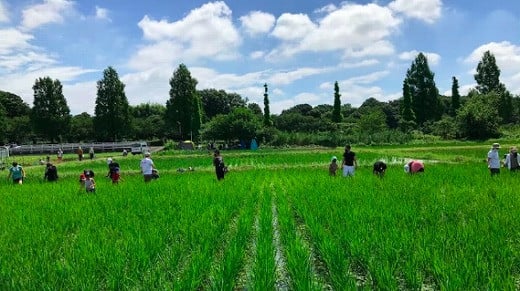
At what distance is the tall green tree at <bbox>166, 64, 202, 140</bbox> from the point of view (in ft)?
163

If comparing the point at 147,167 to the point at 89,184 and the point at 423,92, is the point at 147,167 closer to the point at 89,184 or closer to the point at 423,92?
the point at 89,184

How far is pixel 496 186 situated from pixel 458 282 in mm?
6268

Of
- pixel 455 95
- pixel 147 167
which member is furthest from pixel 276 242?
pixel 455 95

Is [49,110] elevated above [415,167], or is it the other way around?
[49,110]

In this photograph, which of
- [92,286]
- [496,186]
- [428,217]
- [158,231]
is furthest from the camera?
[496,186]

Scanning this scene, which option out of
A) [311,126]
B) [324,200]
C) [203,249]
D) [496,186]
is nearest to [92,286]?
[203,249]

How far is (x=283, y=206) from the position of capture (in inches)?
303

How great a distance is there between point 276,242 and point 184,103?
45542 millimetres

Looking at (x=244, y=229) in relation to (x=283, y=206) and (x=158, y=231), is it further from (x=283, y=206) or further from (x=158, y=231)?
(x=283, y=206)

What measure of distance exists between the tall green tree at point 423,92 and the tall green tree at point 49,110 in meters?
41.2

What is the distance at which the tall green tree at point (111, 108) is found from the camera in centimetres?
4856

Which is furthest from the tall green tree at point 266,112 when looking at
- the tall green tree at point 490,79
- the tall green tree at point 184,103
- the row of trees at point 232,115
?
the tall green tree at point 490,79

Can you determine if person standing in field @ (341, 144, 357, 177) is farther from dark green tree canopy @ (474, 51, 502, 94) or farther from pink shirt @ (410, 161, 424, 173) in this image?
dark green tree canopy @ (474, 51, 502, 94)

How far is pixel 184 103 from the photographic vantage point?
49.8 meters
